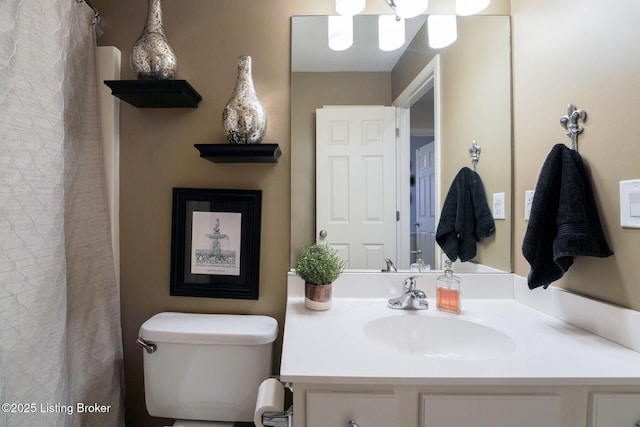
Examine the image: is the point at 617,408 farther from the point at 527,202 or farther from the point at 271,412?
the point at 271,412

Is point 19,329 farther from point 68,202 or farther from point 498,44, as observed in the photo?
point 498,44

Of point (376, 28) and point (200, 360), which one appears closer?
point (200, 360)

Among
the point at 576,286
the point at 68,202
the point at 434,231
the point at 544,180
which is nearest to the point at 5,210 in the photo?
the point at 68,202

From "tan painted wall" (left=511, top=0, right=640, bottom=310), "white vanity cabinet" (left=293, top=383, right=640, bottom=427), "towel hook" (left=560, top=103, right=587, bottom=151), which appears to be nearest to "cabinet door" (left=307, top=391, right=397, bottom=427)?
Result: "white vanity cabinet" (left=293, top=383, right=640, bottom=427)

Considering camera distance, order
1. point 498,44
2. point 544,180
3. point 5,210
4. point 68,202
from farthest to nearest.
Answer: point 498,44
point 68,202
point 544,180
point 5,210

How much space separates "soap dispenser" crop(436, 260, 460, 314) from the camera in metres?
1.00

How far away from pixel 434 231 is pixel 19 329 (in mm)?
1405

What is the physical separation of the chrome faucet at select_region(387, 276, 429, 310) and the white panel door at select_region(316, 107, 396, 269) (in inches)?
6.0

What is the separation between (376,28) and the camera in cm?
119

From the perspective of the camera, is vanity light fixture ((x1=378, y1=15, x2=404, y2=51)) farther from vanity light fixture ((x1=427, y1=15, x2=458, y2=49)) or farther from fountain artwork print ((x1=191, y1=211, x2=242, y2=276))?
fountain artwork print ((x1=191, y1=211, x2=242, y2=276))

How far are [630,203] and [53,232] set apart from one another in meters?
1.64

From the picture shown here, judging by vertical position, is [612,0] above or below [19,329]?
above

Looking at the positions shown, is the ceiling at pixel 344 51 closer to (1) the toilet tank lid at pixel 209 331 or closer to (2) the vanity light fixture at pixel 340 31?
(2) the vanity light fixture at pixel 340 31

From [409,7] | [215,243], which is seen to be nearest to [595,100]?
[409,7]
